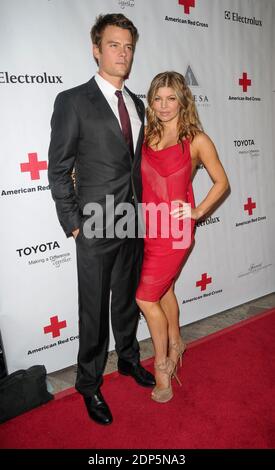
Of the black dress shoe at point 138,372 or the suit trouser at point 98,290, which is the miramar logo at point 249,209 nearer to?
the suit trouser at point 98,290

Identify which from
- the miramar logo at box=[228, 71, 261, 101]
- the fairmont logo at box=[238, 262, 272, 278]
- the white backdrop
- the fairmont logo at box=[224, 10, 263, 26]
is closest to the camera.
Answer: the white backdrop

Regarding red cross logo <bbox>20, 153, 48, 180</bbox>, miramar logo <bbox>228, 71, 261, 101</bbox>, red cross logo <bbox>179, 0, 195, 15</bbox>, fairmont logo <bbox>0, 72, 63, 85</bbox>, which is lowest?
red cross logo <bbox>20, 153, 48, 180</bbox>

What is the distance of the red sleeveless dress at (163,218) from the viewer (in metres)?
1.94

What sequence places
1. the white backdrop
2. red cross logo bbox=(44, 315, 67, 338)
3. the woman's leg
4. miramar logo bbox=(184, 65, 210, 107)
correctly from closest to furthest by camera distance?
the woman's leg, the white backdrop, red cross logo bbox=(44, 315, 67, 338), miramar logo bbox=(184, 65, 210, 107)

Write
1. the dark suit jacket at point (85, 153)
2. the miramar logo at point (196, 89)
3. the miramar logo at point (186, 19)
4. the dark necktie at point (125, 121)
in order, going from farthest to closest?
the miramar logo at point (196, 89)
the miramar logo at point (186, 19)
the dark necktie at point (125, 121)
the dark suit jacket at point (85, 153)

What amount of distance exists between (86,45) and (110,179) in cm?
105

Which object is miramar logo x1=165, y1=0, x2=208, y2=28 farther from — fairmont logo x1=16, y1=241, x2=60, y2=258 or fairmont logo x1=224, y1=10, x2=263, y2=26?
fairmont logo x1=16, y1=241, x2=60, y2=258

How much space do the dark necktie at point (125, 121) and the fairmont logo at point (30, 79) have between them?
56 centimetres

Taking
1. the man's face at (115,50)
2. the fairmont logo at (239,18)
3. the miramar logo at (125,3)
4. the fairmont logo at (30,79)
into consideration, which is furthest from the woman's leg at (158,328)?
the fairmont logo at (239,18)

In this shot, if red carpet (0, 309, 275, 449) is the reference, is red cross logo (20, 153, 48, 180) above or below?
above

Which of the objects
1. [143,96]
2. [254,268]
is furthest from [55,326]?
[254,268]

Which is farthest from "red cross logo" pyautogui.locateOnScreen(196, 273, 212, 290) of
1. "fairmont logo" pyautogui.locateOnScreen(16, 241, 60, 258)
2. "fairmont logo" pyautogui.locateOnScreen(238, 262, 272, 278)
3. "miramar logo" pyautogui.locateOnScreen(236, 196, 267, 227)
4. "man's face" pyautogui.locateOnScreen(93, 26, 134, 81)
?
"man's face" pyautogui.locateOnScreen(93, 26, 134, 81)

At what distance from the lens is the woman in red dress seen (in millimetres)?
1942

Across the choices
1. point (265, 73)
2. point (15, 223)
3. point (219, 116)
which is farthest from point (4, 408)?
point (265, 73)
